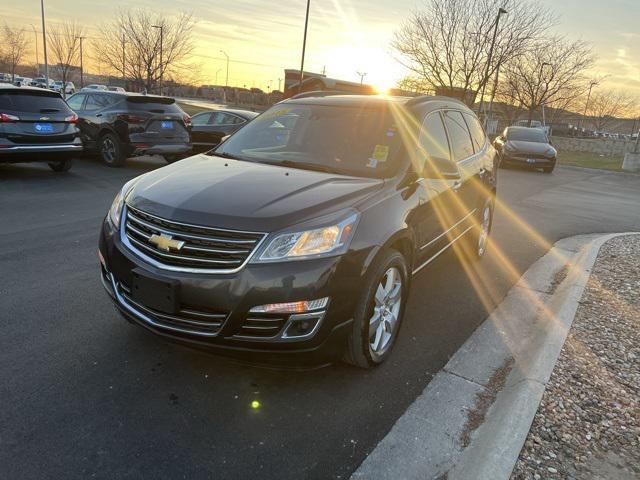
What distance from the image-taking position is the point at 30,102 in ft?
29.0

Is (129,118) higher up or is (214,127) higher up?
(129,118)

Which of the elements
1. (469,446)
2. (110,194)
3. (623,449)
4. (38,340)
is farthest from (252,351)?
(110,194)

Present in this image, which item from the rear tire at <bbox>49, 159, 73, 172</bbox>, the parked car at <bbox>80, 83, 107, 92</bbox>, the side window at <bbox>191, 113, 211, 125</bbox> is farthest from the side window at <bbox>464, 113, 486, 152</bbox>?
the parked car at <bbox>80, 83, 107, 92</bbox>

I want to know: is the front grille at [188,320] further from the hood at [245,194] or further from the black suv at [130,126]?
the black suv at [130,126]

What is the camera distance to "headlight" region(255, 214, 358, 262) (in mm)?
2629

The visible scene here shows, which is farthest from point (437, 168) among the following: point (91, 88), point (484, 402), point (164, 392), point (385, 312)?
point (91, 88)

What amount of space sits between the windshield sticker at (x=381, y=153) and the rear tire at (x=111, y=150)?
8.50m

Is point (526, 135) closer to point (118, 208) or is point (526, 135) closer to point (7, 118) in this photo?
point (7, 118)

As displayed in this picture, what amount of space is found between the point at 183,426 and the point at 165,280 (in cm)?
78

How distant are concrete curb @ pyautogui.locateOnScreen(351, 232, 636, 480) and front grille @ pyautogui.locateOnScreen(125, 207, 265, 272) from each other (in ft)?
4.03

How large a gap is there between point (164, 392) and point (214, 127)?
11.0 meters

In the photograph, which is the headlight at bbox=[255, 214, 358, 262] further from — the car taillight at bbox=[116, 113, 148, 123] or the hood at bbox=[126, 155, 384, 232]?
the car taillight at bbox=[116, 113, 148, 123]

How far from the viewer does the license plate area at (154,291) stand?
268 centimetres

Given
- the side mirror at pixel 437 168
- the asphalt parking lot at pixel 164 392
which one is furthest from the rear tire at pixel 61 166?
the side mirror at pixel 437 168
